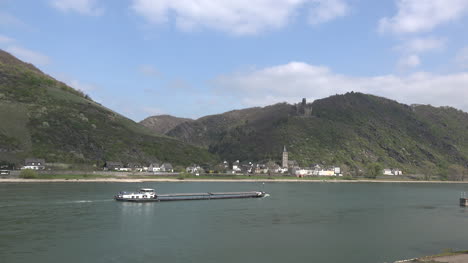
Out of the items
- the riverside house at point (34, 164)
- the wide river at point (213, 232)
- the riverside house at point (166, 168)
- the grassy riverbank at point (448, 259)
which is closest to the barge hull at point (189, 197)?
the wide river at point (213, 232)

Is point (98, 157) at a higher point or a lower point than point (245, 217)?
higher

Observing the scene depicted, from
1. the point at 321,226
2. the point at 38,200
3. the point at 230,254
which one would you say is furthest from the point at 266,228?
the point at 38,200

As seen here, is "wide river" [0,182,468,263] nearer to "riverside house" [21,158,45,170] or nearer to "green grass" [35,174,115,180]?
"green grass" [35,174,115,180]

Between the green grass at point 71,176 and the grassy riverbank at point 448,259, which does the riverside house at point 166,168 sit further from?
the grassy riverbank at point 448,259

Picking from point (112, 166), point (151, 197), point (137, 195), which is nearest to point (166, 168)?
point (112, 166)

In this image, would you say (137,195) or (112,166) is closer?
(137,195)

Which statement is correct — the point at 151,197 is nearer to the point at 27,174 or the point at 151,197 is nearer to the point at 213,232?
the point at 213,232

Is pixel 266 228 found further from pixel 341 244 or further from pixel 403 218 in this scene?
pixel 403 218

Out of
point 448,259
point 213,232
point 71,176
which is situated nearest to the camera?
point 448,259
